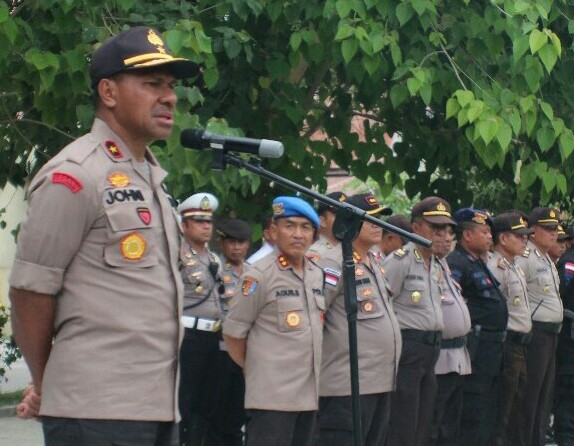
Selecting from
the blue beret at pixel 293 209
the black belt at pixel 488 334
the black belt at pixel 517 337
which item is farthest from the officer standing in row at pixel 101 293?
the black belt at pixel 517 337

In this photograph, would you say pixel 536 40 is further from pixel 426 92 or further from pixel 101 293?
pixel 101 293

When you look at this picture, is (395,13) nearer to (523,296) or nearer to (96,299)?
(523,296)

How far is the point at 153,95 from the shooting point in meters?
3.68

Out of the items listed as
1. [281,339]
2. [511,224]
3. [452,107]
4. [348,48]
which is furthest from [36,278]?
[511,224]

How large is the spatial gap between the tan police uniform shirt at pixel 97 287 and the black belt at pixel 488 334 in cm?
642

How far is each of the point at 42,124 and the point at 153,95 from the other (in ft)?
19.1

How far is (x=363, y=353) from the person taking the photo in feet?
24.9

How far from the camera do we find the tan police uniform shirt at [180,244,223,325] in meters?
8.96

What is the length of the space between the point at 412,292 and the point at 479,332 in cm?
151

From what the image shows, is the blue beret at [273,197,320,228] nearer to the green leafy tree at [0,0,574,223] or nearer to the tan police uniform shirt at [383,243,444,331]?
the green leafy tree at [0,0,574,223]

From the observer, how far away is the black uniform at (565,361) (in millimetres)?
12109

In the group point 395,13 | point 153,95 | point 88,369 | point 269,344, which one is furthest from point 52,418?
point 395,13

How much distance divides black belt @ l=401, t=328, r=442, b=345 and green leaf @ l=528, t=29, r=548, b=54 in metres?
1.93

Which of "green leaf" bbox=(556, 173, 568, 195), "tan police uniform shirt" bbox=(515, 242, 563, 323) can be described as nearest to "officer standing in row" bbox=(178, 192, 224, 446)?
"green leaf" bbox=(556, 173, 568, 195)
